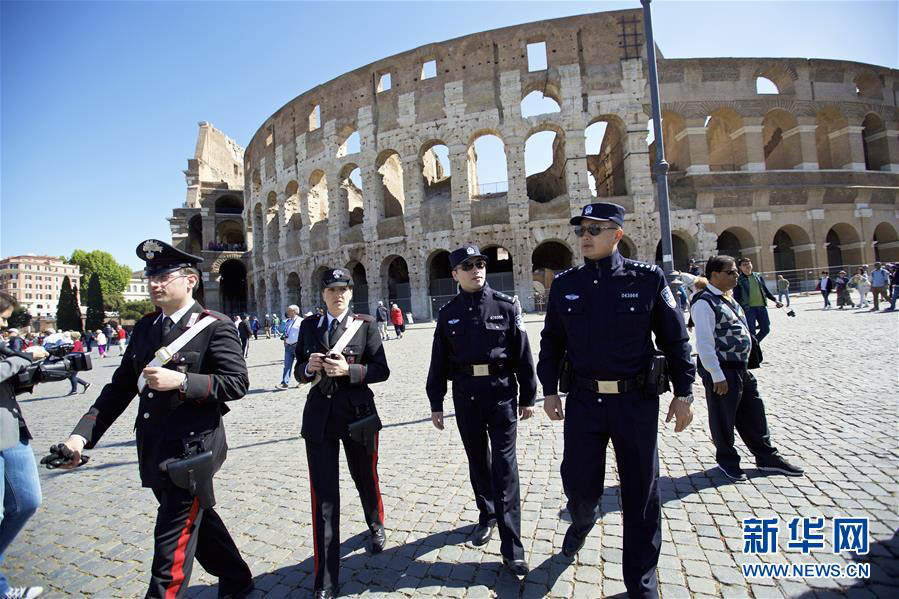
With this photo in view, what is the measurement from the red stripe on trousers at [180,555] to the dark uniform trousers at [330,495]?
2.03 ft

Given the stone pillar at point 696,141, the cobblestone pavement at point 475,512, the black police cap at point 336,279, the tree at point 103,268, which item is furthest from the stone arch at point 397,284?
the tree at point 103,268

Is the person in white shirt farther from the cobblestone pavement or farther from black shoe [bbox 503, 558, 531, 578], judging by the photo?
black shoe [bbox 503, 558, 531, 578]

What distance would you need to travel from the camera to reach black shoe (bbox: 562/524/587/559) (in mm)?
2557

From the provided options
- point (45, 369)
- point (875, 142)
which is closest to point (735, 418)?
point (45, 369)

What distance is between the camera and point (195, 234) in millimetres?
36906

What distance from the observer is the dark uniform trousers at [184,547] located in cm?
198

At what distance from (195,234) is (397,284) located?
75.2 feet

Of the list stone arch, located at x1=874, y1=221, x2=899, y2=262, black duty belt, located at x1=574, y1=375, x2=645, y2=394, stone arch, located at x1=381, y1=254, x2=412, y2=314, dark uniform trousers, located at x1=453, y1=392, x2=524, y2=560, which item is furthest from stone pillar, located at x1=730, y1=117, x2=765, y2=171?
dark uniform trousers, located at x1=453, y1=392, x2=524, y2=560

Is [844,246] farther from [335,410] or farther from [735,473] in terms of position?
[335,410]

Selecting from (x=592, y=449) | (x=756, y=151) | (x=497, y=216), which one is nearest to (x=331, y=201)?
Answer: (x=497, y=216)

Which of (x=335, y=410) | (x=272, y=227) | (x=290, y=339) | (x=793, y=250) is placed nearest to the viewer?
(x=335, y=410)

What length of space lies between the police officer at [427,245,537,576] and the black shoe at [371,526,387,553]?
2.05 feet

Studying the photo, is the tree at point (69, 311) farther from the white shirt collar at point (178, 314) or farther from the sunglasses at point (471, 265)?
the sunglasses at point (471, 265)

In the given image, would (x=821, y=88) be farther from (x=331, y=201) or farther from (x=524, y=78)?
(x=331, y=201)
